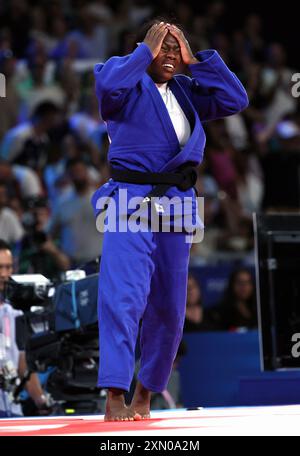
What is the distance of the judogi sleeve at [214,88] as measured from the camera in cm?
602

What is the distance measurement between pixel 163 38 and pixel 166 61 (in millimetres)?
138

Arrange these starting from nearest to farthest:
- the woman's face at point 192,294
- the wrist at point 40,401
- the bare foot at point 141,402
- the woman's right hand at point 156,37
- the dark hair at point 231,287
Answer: the woman's right hand at point 156,37 < the bare foot at point 141,402 < the wrist at point 40,401 < the woman's face at point 192,294 < the dark hair at point 231,287

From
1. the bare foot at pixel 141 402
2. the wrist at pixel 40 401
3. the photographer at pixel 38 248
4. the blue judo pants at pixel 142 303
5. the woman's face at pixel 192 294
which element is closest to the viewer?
the blue judo pants at pixel 142 303

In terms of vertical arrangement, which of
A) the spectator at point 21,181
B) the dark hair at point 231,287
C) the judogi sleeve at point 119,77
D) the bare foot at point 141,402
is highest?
the spectator at point 21,181

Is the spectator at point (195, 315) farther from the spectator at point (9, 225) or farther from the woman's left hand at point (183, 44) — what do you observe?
the woman's left hand at point (183, 44)

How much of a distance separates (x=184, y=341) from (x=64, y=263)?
43.6 inches

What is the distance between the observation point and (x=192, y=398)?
30.5 feet

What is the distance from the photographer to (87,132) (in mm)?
12570

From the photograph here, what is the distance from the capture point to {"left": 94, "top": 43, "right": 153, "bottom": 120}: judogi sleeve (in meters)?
5.66

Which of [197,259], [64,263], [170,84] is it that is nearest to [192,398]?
[64,263]

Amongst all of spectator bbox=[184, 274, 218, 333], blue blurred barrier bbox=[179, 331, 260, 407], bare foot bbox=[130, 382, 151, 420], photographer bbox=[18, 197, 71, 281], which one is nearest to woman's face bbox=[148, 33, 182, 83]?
bare foot bbox=[130, 382, 151, 420]

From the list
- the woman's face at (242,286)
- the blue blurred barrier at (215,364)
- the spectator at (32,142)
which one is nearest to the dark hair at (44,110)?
the spectator at (32,142)

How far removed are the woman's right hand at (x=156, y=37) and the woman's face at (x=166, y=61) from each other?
56mm
